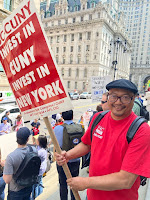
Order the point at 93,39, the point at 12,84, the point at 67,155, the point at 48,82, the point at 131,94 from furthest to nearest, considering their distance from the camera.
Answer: the point at 93,39
the point at 12,84
the point at 67,155
the point at 48,82
the point at 131,94

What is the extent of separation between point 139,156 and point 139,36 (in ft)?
341

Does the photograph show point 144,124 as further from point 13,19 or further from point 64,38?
point 64,38

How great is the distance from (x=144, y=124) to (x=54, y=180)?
331cm

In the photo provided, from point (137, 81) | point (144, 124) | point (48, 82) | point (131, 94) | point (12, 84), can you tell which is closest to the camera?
point (144, 124)

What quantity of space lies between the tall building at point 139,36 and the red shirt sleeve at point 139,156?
91.9m

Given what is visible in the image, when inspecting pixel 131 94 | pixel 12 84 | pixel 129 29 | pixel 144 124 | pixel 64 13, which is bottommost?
pixel 144 124

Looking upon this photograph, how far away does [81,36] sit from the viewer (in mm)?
50500

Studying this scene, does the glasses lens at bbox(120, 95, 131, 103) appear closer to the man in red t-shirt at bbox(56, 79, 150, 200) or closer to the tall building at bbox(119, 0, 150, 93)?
the man in red t-shirt at bbox(56, 79, 150, 200)

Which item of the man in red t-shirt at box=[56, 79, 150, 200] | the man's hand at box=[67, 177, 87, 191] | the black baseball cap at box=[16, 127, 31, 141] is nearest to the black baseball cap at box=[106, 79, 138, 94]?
the man in red t-shirt at box=[56, 79, 150, 200]

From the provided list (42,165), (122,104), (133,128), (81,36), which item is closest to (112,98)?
(122,104)

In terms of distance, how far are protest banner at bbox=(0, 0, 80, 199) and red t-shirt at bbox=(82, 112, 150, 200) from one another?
34cm

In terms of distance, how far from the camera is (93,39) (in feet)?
157

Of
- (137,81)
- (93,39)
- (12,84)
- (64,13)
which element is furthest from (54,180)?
(137,81)

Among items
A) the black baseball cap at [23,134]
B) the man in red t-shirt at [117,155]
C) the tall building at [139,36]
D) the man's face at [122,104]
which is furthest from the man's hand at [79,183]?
the tall building at [139,36]
